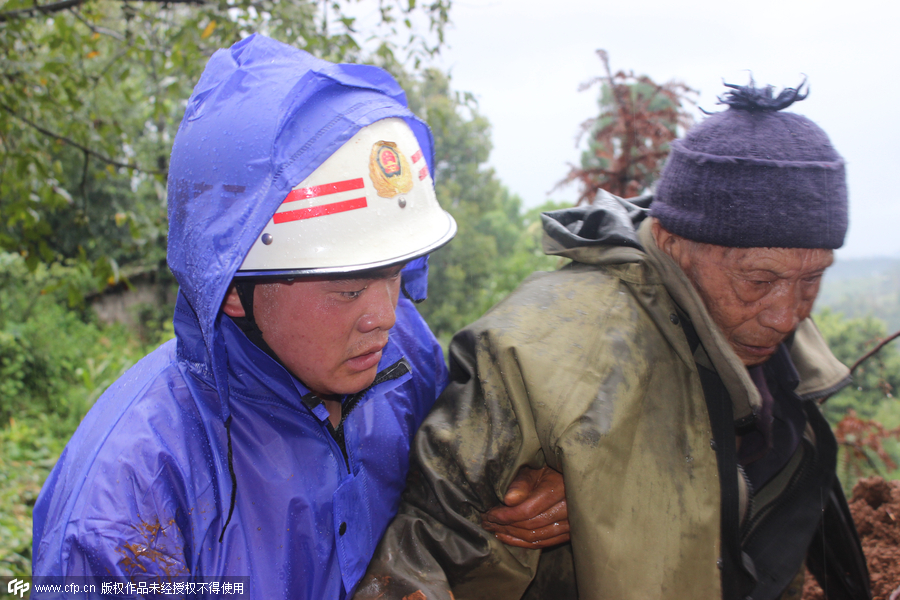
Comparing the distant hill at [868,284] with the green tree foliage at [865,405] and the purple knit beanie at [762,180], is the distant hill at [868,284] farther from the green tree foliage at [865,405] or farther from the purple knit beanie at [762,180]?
the purple knit beanie at [762,180]

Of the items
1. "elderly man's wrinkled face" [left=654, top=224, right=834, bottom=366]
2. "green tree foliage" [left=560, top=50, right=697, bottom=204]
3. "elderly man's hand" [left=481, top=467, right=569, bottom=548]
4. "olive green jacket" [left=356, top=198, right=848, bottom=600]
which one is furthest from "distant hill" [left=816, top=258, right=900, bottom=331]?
"elderly man's hand" [left=481, top=467, right=569, bottom=548]

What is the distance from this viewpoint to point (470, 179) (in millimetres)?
22016

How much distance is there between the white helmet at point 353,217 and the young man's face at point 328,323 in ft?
0.27

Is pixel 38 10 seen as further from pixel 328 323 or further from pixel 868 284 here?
pixel 868 284

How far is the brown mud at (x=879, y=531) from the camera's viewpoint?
214 cm

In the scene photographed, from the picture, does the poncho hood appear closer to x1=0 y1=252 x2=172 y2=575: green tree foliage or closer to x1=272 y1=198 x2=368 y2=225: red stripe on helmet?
x1=272 y1=198 x2=368 y2=225: red stripe on helmet

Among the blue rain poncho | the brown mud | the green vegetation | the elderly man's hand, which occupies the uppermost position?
the blue rain poncho

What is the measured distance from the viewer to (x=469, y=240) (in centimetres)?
1777

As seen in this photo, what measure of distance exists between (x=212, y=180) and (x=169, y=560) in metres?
0.79

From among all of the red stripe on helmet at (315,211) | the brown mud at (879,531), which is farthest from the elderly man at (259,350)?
the brown mud at (879,531)

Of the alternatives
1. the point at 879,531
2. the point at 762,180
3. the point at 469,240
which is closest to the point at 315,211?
the point at 762,180

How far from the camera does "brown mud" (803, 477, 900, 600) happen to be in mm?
2139

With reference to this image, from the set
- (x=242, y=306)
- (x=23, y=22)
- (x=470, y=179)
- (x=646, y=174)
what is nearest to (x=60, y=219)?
(x=470, y=179)

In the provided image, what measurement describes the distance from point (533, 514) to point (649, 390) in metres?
0.43
